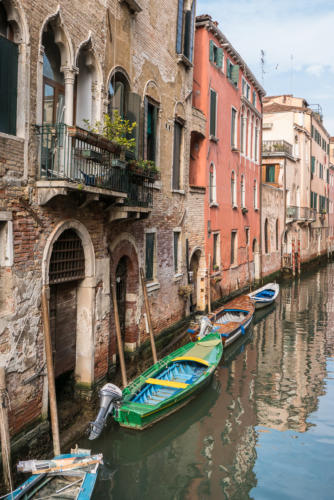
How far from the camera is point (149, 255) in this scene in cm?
1158

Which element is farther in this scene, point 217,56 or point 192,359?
point 217,56

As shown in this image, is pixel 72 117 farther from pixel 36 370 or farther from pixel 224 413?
pixel 224 413

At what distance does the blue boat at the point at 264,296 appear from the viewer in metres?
18.4

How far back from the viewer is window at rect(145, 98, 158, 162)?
11.2 meters

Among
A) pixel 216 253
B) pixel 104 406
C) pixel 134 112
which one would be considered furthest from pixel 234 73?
pixel 104 406

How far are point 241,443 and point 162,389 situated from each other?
71.8 inches

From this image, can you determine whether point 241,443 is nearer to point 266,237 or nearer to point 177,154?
point 177,154

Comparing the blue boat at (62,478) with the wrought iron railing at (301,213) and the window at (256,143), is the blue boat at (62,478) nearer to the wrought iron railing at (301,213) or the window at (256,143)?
the window at (256,143)

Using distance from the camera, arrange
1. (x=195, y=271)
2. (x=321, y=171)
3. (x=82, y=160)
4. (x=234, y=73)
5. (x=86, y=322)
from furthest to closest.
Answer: (x=321, y=171), (x=234, y=73), (x=195, y=271), (x=86, y=322), (x=82, y=160)

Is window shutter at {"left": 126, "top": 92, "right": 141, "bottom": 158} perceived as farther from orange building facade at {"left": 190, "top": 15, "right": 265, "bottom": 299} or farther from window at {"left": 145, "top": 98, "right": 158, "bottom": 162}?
orange building facade at {"left": 190, "top": 15, "right": 265, "bottom": 299}

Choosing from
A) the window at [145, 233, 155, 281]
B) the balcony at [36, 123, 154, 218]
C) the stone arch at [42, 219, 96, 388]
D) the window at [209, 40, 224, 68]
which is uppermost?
the window at [209, 40, 224, 68]

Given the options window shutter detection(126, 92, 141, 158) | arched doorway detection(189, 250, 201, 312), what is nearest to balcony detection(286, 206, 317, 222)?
arched doorway detection(189, 250, 201, 312)

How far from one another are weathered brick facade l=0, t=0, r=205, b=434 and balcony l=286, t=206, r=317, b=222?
18695 mm

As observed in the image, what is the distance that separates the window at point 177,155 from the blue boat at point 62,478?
29.4 feet
